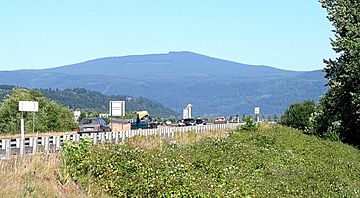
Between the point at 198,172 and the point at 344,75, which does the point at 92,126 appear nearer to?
the point at 344,75

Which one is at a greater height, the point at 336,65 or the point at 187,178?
the point at 336,65

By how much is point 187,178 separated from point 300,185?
502 centimetres

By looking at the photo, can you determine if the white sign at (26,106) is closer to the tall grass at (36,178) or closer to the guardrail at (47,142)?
the guardrail at (47,142)

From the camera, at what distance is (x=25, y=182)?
14.0 m

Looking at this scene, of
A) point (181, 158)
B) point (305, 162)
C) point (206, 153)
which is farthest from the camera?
point (305, 162)

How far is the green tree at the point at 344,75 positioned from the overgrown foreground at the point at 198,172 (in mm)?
14001

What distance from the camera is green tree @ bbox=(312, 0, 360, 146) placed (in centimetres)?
4047

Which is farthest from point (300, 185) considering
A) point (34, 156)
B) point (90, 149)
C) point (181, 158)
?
point (34, 156)

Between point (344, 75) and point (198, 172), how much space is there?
24.5 meters

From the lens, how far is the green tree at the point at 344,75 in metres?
40.5

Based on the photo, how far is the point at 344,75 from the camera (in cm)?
4122

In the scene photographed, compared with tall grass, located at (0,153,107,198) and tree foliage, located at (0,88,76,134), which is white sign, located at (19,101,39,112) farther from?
tree foliage, located at (0,88,76,134)

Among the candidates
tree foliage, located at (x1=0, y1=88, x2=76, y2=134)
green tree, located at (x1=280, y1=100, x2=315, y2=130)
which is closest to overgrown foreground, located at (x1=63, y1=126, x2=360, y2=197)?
tree foliage, located at (x1=0, y1=88, x2=76, y2=134)

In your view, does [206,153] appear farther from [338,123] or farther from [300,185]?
[338,123]
